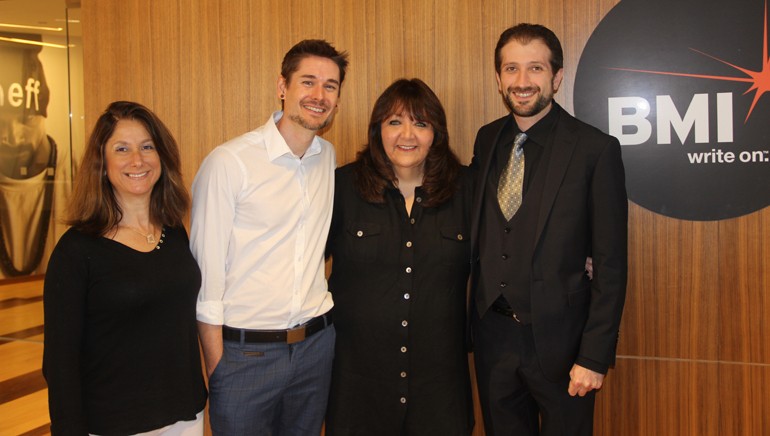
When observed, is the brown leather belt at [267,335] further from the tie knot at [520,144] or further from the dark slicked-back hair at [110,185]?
the tie knot at [520,144]

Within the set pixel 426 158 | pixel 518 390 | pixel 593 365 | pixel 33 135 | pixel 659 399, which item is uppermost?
pixel 33 135

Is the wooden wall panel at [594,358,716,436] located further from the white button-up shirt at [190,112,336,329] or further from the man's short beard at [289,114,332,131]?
the man's short beard at [289,114,332,131]

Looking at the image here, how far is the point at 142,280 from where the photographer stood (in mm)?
1802

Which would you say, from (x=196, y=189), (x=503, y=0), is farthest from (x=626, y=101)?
(x=196, y=189)

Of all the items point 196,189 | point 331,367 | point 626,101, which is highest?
point 626,101

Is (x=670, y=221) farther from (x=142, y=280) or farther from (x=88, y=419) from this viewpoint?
(x=88, y=419)

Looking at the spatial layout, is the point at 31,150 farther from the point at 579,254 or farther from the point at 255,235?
the point at 579,254

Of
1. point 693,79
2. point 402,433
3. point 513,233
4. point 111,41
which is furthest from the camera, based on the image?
point 111,41

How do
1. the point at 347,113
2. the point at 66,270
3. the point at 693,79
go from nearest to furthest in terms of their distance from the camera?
1. the point at 66,270
2. the point at 693,79
3. the point at 347,113

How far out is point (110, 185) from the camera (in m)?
1.90

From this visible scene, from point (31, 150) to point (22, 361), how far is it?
3265 mm

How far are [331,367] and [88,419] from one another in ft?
3.13

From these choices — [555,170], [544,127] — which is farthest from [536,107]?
[555,170]

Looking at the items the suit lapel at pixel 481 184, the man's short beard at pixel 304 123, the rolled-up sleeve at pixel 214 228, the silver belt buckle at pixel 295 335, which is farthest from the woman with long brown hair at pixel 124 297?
the suit lapel at pixel 481 184
